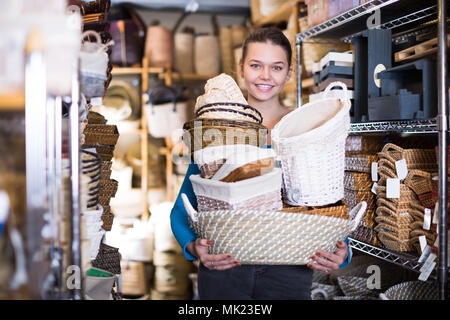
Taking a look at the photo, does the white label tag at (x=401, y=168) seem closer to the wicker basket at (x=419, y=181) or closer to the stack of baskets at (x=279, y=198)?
the wicker basket at (x=419, y=181)

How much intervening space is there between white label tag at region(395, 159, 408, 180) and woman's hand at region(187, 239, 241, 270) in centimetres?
90

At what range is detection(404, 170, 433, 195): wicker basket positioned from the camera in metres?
1.64

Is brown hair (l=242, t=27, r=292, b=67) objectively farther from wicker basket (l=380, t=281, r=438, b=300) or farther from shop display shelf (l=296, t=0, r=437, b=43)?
wicker basket (l=380, t=281, r=438, b=300)

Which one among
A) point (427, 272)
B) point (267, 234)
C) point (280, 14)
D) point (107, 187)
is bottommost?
point (427, 272)

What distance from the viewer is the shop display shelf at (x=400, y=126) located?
1.50 metres

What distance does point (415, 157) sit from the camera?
170cm

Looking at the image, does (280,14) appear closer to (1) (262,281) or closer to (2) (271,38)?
(2) (271,38)

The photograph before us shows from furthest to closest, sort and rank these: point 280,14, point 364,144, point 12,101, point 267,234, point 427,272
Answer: point 280,14 → point 364,144 → point 427,272 → point 267,234 → point 12,101

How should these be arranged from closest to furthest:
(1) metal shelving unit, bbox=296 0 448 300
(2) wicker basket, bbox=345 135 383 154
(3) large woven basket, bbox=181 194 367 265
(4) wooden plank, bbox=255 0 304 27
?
(3) large woven basket, bbox=181 194 367 265 → (1) metal shelving unit, bbox=296 0 448 300 → (2) wicker basket, bbox=345 135 383 154 → (4) wooden plank, bbox=255 0 304 27

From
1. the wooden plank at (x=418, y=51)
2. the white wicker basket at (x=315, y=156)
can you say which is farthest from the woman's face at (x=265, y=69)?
the wooden plank at (x=418, y=51)

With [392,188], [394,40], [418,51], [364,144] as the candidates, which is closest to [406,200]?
[392,188]

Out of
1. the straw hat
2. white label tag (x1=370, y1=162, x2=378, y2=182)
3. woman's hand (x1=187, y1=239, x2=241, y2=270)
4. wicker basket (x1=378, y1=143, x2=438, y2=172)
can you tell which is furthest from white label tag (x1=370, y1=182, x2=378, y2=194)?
woman's hand (x1=187, y1=239, x2=241, y2=270)

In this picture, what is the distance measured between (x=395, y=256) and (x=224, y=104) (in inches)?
38.4
